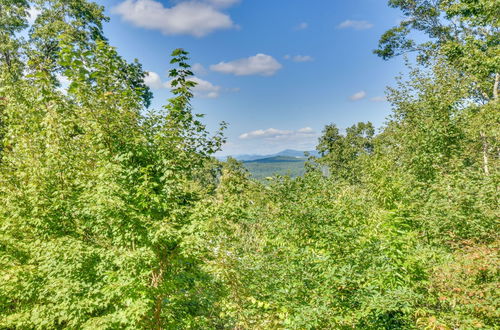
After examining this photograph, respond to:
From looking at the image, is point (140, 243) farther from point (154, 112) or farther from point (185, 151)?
point (154, 112)

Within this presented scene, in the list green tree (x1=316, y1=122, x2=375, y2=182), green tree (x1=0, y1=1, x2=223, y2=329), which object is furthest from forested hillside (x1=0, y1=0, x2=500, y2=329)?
green tree (x1=316, y1=122, x2=375, y2=182)

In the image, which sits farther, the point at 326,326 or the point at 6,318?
the point at 6,318

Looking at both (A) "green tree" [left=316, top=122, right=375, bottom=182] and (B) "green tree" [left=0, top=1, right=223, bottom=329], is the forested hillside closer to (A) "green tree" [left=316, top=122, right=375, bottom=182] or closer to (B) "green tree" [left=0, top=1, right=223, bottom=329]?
(B) "green tree" [left=0, top=1, right=223, bottom=329]

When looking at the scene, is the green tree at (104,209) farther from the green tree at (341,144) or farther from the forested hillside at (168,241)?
the green tree at (341,144)

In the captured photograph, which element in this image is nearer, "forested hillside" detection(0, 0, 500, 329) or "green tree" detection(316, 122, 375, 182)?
"forested hillside" detection(0, 0, 500, 329)

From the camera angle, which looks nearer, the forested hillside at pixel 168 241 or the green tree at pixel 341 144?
the forested hillside at pixel 168 241

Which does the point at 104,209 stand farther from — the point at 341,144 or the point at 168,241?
the point at 341,144

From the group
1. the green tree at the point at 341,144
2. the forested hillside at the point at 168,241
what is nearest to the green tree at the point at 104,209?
the forested hillside at the point at 168,241

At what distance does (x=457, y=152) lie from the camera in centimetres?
1062

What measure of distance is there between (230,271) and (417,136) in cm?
1043

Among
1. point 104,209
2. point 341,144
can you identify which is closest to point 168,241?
point 104,209

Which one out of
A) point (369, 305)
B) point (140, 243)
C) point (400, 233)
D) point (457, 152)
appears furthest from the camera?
point (457, 152)

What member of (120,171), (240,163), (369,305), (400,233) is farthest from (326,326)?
(240,163)

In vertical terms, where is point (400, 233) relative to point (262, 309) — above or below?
above
